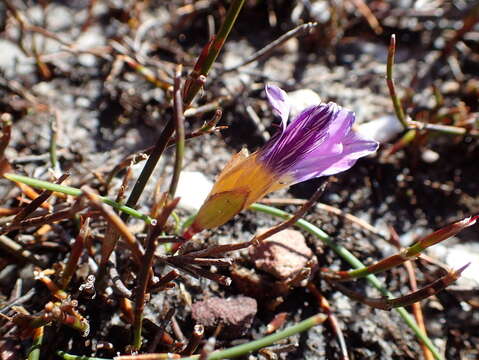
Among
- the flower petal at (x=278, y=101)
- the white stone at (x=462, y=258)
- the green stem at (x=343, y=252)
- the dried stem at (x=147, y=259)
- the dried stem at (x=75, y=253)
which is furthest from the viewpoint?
the white stone at (x=462, y=258)

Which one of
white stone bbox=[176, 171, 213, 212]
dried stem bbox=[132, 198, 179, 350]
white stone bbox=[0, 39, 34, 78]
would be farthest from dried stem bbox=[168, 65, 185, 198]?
white stone bbox=[0, 39, 34, 78]

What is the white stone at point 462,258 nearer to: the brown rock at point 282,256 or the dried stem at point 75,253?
the brown rock at point 282,256

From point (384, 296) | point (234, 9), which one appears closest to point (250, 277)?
point (384, 296)

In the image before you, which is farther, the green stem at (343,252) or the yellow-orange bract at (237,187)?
the green stem at (343,252)

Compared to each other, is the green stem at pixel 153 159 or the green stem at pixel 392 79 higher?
the green stem at pixel 392 79

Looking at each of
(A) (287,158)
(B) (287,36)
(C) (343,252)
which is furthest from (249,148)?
(A) (287,158)

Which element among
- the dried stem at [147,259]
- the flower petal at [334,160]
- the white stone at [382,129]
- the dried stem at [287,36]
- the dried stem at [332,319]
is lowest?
the dried stem at [332,319]

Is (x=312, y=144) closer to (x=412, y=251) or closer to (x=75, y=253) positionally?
(x=412, y=251)

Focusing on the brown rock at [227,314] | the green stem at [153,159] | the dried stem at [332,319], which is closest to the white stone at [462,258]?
the dried stem at [332,319]
